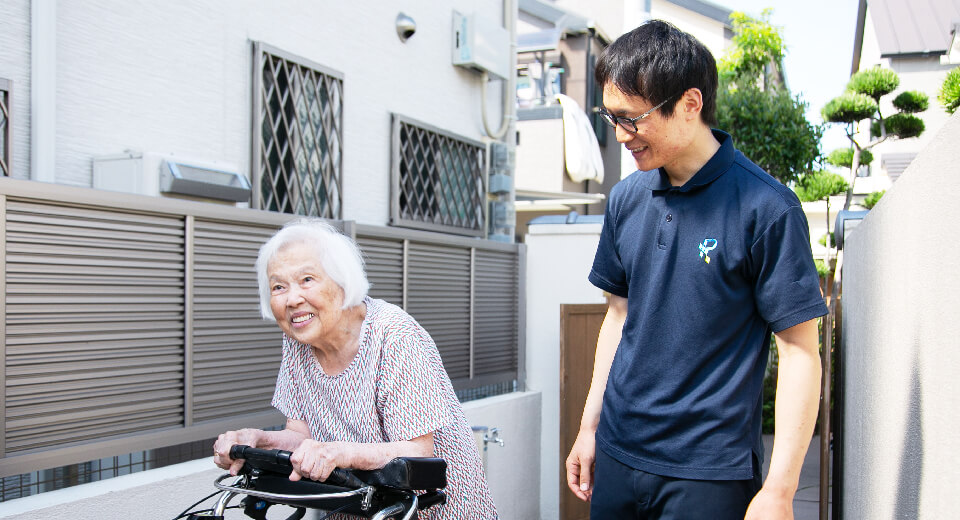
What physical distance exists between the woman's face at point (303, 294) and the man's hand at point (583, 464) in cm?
75

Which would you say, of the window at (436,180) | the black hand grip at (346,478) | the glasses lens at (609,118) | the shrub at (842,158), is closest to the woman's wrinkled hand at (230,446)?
the black hand grip at (346,478)

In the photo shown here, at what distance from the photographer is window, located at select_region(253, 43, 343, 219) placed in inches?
188

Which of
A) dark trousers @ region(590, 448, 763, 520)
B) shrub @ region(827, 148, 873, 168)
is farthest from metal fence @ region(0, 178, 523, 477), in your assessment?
shrub @ region(827, 148, 873, 168)

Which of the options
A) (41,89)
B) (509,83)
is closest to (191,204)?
(41,89)

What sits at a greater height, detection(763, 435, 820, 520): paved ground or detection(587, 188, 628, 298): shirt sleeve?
detection(587, 188, 628, 298): shirt sleeve

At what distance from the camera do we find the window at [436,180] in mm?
6086

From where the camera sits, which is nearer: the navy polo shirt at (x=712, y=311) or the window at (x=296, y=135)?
the navy polo shirt at (x=712, y=311)

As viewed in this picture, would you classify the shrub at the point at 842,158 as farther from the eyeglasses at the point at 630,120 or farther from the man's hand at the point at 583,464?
the eyeglasses at the point at 630,120

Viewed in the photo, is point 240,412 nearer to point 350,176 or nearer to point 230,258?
point 230,258

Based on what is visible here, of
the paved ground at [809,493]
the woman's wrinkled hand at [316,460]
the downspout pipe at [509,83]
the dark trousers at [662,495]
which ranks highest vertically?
the downspout pipe at [509,83]

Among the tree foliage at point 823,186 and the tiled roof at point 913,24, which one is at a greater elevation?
the tiled roof at point 913,24

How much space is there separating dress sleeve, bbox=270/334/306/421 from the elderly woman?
31mm

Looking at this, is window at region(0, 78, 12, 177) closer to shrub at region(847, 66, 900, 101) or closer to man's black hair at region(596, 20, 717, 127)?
man's black hair at region(596, 20, 717, 127)

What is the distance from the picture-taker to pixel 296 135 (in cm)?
503
